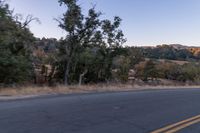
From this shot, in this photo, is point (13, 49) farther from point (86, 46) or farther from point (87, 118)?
point (87, 118)

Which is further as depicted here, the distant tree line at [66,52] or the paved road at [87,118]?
the distant tree line at [66,52]

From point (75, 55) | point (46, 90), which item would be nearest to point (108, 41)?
point (75, 55)

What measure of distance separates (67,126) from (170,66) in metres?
62.6

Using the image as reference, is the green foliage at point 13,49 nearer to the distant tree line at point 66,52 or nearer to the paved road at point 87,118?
the distant tree line at point 66,52

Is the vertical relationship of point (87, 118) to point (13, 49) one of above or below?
below

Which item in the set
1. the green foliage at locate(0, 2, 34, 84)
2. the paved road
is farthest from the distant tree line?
the paved road

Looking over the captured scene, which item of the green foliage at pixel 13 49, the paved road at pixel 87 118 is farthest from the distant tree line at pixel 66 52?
the paved road at pixel 87 118

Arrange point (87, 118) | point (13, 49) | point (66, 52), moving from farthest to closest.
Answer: point (66, 52) → point (13, 49) → point (87, 118)

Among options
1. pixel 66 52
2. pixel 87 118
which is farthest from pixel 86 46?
pixel 87 118

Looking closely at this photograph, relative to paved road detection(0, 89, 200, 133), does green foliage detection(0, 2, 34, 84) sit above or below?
above

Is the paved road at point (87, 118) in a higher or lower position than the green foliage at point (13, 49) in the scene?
lower

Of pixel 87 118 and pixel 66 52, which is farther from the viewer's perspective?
pixel 66 52

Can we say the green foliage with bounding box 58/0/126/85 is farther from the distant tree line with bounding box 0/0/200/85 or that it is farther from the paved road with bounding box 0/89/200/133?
the paved road with bounding box 0/89/200/133

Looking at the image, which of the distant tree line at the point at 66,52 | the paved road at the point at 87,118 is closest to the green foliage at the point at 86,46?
the distant tree line at the point at 66,52
